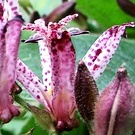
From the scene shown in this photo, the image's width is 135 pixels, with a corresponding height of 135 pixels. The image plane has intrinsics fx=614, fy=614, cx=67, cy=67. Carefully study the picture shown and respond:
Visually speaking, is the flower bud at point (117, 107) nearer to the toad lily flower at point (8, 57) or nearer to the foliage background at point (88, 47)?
the toad lily flower at point (8, 57)

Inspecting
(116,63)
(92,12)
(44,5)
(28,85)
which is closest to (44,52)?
(28,85)

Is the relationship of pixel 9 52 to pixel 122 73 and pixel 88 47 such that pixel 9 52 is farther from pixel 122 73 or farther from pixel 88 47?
pixel 88 47

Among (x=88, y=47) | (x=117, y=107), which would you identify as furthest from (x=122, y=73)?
(x=88, y=47)

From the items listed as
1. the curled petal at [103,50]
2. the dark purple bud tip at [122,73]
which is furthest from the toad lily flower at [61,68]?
the dark purple bud tip at [122,73]

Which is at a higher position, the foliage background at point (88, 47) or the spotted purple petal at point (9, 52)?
the spotted purple petal at point (9, 52)

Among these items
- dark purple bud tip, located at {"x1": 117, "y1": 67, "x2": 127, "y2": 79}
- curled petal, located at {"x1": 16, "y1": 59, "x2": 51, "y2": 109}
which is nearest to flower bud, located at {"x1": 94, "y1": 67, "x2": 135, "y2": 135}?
dark purple bud tip, located at {"x1": 117, "y1": 67, "x2": 127, "y2": 79}

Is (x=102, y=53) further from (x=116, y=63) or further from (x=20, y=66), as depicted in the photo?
(x=116, y=63)
